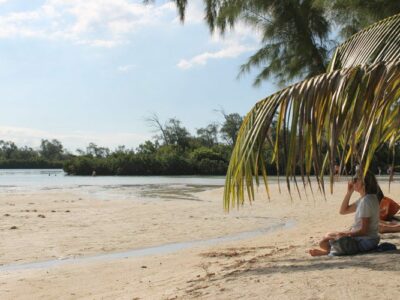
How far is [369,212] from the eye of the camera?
612cm

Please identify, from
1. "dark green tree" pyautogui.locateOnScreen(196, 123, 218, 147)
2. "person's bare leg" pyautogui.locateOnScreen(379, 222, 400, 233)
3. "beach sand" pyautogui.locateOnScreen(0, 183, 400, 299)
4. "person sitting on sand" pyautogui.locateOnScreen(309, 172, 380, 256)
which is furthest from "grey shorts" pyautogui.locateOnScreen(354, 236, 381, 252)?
"dark green tree" pyautogui.locateOnScreen(196, 123, 218, 147)

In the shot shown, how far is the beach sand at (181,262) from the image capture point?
A: 16.2 ft

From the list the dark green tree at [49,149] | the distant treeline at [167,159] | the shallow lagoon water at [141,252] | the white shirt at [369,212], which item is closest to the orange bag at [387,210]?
the shallow lagoon water at [141,252]

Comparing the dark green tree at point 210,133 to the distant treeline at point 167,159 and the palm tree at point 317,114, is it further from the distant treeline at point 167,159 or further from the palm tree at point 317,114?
the palm tree at point 317,114

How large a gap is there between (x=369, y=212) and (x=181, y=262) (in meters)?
3.21

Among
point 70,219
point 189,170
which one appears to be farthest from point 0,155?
point 70,219

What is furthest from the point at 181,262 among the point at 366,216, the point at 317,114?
the point at 317,114

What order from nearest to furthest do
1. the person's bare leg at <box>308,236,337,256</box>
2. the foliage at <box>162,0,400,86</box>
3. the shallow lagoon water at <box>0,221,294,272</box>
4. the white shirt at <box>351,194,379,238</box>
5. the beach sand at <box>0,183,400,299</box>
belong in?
1. the beach sand at <box>0,183,400,299</box>
2. the white shirt at <box>351,194,379,238</box>
3. the person's bare leg at <box>308,236,337,256</box>
4. the shallow lagoon water at <box>0,221,294,272</box>
5. the foliage at <box>162,0,400,86</box>

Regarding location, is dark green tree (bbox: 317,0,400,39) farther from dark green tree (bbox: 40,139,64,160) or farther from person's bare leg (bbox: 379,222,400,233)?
→ dark green tree (bbox: 40,139,64,160)

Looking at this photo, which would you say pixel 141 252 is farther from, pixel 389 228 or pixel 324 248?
pixel 389 228

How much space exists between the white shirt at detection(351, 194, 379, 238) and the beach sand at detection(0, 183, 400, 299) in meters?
0.33

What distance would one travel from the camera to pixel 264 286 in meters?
4.98

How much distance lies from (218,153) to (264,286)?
8337 centimetres

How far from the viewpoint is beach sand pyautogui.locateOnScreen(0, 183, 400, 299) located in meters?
4.94
